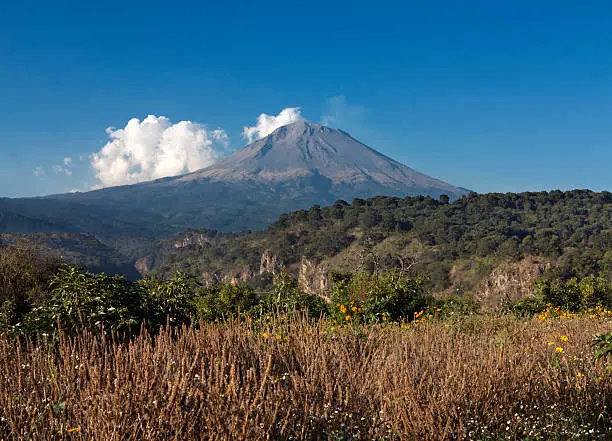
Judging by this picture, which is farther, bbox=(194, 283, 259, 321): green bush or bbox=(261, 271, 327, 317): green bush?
bbox=(194, 283, 259, 321): green bush

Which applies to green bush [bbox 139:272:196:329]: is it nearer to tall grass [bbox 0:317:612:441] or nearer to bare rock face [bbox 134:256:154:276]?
tall grass [bbox 0:317:612:441]

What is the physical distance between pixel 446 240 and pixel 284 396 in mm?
65347

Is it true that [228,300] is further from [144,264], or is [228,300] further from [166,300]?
[144,264]

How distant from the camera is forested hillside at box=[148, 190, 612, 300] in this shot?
4934 centimetres

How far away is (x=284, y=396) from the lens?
3.33 m

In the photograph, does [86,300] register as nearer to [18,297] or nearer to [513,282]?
[18,297]

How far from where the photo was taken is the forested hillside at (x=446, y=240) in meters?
49.3

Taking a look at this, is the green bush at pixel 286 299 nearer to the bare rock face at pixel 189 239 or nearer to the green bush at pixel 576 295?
the green bush at pixel 576 295

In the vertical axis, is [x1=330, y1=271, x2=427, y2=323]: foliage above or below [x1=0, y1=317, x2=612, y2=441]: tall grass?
below

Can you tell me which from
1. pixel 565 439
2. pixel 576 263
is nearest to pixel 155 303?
pixel 565 439

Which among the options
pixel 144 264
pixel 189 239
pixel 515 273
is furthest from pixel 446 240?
pixel 144 264

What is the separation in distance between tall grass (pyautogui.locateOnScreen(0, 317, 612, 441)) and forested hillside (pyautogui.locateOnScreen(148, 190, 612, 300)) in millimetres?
33218

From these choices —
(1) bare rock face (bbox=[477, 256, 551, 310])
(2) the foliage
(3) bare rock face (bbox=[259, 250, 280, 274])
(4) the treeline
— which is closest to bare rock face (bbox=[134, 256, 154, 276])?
(3) bare rock face (bbox=[259, 250, 280, 274])

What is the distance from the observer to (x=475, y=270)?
51219 mm
